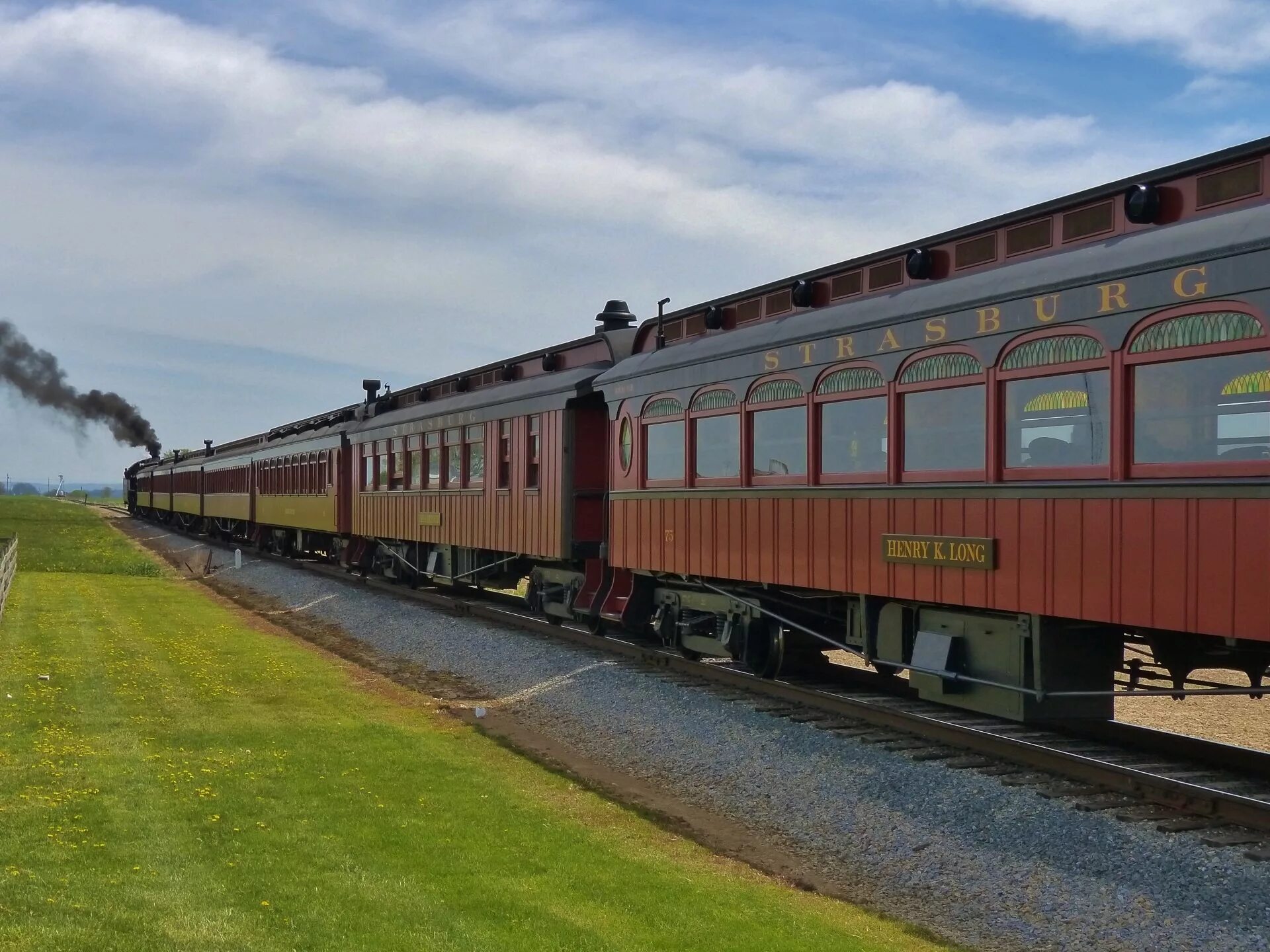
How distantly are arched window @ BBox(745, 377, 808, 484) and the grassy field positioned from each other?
10.9 feet

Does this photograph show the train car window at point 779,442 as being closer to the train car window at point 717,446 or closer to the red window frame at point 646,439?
the train car window at point 717,446

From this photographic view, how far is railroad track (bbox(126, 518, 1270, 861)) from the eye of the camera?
6.83 metres

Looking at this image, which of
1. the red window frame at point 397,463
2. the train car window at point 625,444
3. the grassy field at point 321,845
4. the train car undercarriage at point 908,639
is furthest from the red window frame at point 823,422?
the red window frame at point 397,463

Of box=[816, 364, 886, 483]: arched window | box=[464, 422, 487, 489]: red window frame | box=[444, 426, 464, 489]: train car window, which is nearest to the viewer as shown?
box=[816, 364, 886, 483]: arched window

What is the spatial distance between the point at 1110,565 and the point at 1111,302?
5.14ft

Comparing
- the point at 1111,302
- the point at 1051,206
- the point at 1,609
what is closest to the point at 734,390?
the point at 1051,206

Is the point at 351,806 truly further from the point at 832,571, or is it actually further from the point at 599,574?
the point at 599,574

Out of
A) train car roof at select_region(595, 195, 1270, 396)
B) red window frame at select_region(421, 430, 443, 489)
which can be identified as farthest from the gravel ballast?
red window frame at select_region(421, 430, 443, 489)

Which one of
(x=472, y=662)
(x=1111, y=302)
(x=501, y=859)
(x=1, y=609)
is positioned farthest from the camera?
(x=1, y=609)

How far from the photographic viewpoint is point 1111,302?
7.41 m

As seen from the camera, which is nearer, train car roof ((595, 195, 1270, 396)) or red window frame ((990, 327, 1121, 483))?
train car roof ((595, 195, 1270, 396))

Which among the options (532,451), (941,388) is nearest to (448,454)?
(532,451)

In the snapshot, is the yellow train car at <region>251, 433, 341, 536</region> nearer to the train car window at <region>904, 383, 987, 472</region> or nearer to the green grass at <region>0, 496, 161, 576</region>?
the green grass at <region>0, 496, 161, 576</region>

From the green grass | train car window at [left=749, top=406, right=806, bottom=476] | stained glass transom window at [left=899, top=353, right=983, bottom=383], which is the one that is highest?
stained glass transom window at [left=899, top=353, right=983, bottom=383]
